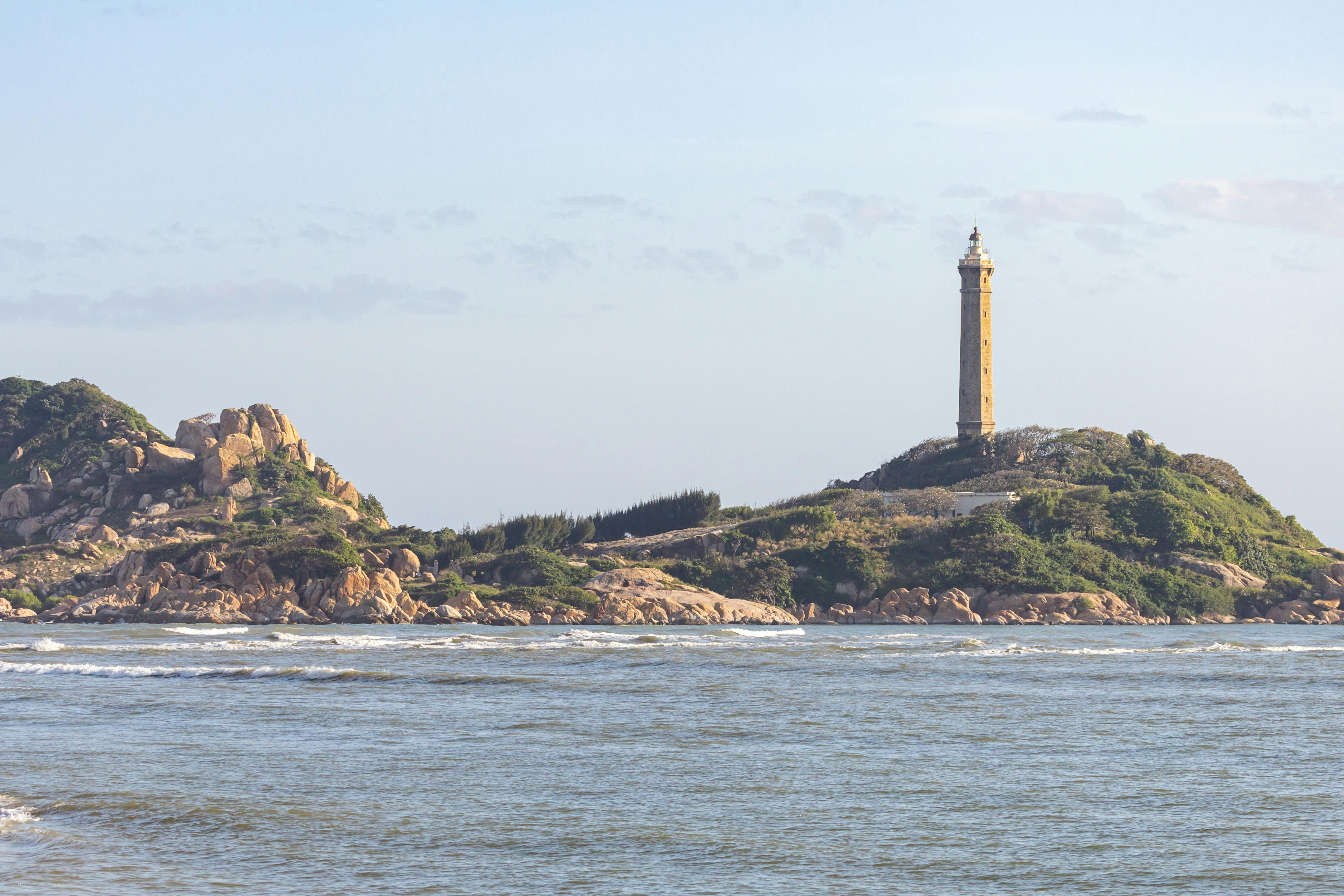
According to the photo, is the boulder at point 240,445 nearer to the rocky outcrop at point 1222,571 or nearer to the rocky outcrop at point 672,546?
the rocky outcrop at point 672,546

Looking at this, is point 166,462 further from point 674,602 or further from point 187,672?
point 187,672

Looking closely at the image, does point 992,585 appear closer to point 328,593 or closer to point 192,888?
point 328,593

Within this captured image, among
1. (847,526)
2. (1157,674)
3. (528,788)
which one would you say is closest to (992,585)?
(847,526)

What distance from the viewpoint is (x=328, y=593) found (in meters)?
57.0

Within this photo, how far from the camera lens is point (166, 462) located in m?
79.8

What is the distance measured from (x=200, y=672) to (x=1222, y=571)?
2116 inches

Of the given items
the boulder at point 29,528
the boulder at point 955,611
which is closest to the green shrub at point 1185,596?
the boulder at point 955,611

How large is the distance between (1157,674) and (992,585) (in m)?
32.9

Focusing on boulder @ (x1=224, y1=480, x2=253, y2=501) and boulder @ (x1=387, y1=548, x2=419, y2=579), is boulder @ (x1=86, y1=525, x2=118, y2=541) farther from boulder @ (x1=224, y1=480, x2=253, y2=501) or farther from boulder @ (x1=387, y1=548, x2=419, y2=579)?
boulder @ (x1=387, y1=548, x2=419, y2=579)

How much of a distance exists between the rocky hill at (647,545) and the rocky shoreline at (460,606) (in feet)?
0.39

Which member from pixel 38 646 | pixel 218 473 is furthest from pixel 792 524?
pixel 38 646

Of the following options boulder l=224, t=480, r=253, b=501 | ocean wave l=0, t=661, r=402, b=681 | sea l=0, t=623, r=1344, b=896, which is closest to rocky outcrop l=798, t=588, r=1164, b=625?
sea l=0, t=623, r=1344, b=896

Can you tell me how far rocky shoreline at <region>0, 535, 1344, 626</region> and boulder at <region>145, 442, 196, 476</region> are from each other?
16287 millimetres

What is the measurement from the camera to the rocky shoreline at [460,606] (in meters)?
56.2
